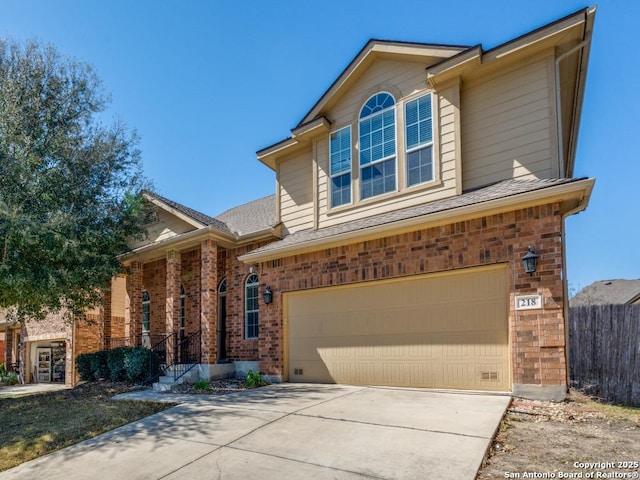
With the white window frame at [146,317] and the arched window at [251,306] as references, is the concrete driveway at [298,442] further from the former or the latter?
the white window frame at [146,317]

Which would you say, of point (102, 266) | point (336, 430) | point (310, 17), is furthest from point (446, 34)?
point (102, 266)

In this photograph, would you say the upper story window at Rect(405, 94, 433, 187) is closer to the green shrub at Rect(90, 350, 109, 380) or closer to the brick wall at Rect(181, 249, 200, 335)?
the brick wall at Rect(181, 249, 200, 335)

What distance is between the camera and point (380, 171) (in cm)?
953

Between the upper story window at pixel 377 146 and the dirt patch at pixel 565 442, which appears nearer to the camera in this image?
the dirt patch at pixel 565 442

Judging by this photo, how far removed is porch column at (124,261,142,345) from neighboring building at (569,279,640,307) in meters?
19.6

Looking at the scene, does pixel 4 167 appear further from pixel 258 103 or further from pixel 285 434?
pixel 285 434

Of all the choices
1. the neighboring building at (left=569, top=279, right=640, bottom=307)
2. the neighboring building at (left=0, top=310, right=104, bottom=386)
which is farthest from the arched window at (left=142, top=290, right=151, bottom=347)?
the neighboring building at (left=569, top=279, right=640, bottom=307)

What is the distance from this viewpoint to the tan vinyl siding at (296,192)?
1091 cm

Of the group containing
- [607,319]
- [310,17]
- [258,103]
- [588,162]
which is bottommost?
[607,319]

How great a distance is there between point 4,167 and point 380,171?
7.99 meters

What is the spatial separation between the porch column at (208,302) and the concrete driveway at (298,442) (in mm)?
3752

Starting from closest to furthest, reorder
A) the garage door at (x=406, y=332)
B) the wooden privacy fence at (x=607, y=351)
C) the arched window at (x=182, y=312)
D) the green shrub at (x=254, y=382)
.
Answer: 1. the wooden privacy fence at (x=607, y=351)
2. the garage door at (x=406, y=332)
3. the green shrub at (x=254, y=382)
4. the arched window at (x=182, y=312)

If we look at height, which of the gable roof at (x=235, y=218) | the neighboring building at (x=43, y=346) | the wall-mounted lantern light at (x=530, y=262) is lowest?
the neighboring building at (x=43, y=346)

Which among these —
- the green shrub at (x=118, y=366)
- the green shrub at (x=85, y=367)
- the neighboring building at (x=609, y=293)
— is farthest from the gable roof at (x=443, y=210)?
the neighboring building at (x=609, y=293)
